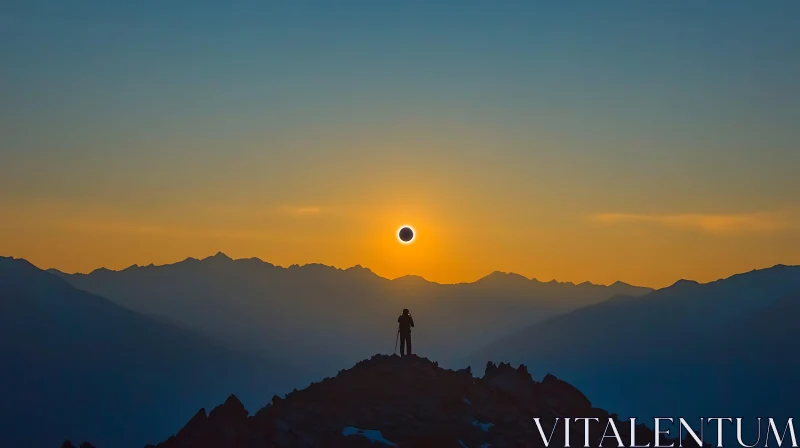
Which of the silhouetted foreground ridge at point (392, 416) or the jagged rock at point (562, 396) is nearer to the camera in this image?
the silhouetted foreground ridge at point (392, 416)

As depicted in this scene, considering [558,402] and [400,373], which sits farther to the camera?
[558,402]

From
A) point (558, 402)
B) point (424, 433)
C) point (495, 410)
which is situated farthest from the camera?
point (558, 402)

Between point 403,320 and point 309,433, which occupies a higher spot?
point 403,320

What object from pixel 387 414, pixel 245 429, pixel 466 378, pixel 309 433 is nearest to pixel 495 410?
pixel 466 378

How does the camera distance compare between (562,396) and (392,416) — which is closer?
(392,416)

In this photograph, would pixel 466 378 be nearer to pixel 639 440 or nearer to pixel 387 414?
pixel 387 414

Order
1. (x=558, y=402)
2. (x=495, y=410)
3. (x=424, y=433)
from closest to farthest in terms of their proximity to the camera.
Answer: (x=424, y=433)
(x=495, y=410)
(x=558, y=402)

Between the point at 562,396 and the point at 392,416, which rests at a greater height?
the point at 562,396
